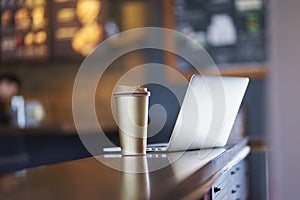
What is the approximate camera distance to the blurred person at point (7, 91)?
4.12m

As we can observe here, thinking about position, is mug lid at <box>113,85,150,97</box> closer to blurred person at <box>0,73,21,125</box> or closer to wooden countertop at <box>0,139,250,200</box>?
wooden countertop at <box>0,139,250,200</box>

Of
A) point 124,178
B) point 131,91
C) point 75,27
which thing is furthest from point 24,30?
point 124,178

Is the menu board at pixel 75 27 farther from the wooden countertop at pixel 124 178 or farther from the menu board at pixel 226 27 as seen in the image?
the wooden countertop at pixel 124 178

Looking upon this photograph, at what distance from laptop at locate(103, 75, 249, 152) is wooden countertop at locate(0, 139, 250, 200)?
0.08m

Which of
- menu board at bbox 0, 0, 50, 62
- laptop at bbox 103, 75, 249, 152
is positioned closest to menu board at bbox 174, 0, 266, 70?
menu board at bbox 0, 0, 50, 62

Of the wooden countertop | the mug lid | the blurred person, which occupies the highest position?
the mug lid

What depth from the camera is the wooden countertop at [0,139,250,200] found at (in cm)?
89

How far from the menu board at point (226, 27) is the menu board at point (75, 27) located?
658 millimetres

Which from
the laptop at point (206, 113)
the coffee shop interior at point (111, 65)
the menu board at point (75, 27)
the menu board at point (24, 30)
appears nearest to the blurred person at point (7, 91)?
the coffee shop interior at point (111, 65)

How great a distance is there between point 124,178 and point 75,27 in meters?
3.06

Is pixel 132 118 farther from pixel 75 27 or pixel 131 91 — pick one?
pixel 75 27

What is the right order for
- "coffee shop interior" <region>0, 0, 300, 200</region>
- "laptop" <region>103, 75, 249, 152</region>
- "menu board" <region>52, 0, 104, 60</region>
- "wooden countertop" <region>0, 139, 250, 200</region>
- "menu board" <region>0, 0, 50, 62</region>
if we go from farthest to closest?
1. "menu board" <region>0, 0, 50, 62</region>
2. "menu board" <region>52, 0, 104, 60</region>
3. "coffee shop interior" <region>0, 0, 300, 200</region>
4. "laptop" <region>103, 75, 249, 152</region>
5. "wooden countertop" <region>0, 139, 250, 200</region>

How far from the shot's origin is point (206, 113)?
5.26 ft

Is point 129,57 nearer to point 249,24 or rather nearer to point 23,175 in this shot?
point 249,24
